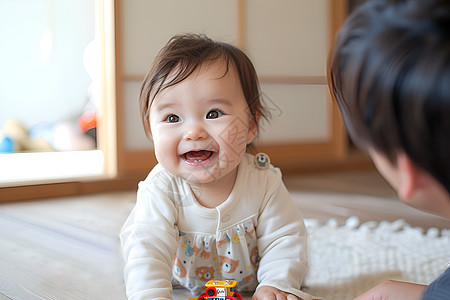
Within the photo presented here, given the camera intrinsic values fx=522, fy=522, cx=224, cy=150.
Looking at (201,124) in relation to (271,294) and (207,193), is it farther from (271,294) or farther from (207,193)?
(271,294)

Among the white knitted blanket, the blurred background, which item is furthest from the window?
the white knitted blanket

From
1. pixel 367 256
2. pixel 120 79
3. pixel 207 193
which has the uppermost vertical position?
pixel 207 193

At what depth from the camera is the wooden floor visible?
0.89 meters

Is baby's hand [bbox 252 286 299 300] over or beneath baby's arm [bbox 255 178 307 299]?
beneath

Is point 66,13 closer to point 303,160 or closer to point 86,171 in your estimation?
point 86,171

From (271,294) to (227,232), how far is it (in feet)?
0.40

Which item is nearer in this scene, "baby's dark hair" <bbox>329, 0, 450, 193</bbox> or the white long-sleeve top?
"baby's dark hair" <bbox>329, 0, 450, 193</bbox>

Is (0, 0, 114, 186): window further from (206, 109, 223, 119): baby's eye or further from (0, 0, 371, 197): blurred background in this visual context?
(206, 109, 223, 119): baby's eye

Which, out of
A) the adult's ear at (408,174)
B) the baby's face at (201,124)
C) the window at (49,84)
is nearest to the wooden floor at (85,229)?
the baby's face at (201,124)

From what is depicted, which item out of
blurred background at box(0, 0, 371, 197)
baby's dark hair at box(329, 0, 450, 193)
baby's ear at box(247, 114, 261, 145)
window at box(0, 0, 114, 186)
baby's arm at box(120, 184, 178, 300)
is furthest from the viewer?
window at box(0, 0, 114, 186)

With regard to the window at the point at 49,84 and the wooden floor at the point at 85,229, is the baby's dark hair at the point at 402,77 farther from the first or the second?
the window at the point at 49,84

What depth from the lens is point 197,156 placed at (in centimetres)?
78

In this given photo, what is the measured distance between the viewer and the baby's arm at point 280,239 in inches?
31.7

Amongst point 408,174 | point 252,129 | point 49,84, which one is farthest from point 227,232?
point 49,84
